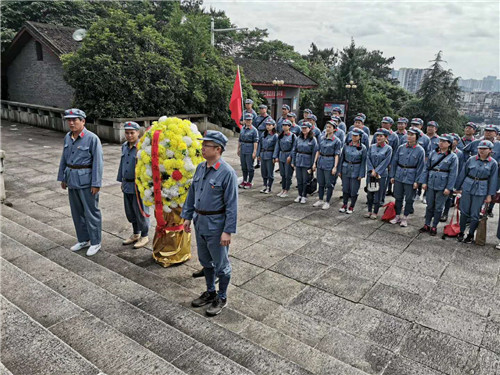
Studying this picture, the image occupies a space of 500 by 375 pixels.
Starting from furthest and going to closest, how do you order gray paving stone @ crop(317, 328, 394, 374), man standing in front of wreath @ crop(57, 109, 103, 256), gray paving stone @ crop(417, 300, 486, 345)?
man standing in front of wreath @ crop(57, 109, 103, 256), gray paving stone @ crop(417, 300, 486, 345), gray paving stone @ crop(317, 328, 394, 374)

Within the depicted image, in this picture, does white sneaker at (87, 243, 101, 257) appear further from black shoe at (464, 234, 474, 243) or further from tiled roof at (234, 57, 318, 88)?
tiled roof at (234, 57, 318, 88)

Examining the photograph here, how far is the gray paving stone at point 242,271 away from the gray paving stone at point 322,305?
2.44 feet

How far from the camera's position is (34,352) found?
2.83 metres

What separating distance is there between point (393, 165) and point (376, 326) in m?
4.02

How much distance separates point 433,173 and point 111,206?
6.18m

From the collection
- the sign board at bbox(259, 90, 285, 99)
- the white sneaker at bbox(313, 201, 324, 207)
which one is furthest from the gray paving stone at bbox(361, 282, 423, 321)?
the sign board at bbox(259, 90, 285, 99)

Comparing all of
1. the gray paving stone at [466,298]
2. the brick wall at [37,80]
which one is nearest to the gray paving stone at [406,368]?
the gray paving stone at [466,298]

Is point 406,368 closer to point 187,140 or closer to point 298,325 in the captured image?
point 298,325

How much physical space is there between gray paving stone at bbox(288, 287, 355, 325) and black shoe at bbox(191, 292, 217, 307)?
887mm

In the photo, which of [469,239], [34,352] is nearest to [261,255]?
[34,352]

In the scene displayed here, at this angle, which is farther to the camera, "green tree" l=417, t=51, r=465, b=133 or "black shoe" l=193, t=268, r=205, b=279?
"green tree" l=417, t=51, r=465, b=133

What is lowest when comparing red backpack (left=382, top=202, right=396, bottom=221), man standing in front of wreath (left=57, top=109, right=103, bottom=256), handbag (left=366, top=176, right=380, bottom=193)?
red backpack (left=382, top=202, right=396, bottom=221)

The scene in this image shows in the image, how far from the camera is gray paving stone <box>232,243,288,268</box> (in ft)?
17.8

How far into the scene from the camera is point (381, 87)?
123 ft
